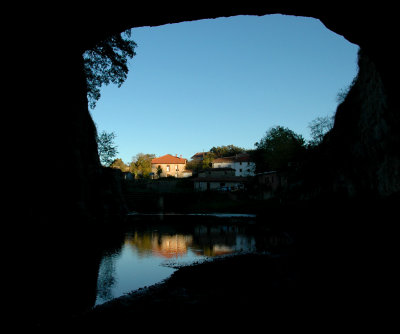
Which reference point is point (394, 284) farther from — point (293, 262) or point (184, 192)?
point (184, 192)

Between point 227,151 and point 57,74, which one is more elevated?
point 227,151

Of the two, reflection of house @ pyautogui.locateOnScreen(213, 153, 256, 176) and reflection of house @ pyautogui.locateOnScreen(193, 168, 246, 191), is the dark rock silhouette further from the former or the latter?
reflection of house @ pyautogui.locateOnScreen(213, 153, 256, 176)

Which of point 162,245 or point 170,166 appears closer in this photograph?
point 162,245

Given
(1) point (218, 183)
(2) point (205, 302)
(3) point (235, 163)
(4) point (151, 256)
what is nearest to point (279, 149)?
(1) point (218, 183)

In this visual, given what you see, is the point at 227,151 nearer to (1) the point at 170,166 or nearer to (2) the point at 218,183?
(1) the point at 170,166

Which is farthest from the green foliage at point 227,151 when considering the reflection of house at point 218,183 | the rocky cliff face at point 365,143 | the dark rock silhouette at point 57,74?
the dark rock silhouette at point 57,74

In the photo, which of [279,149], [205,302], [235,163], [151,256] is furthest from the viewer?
[235,163]

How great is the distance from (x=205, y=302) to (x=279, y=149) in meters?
59.8

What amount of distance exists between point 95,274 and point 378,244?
45.3 ft

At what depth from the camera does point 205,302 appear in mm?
7121

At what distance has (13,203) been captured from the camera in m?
5.21

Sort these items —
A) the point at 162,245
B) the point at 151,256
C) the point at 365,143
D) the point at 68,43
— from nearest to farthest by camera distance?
the point at 68,43, the point at 151,256, the point at 162,245, the point at 365,143

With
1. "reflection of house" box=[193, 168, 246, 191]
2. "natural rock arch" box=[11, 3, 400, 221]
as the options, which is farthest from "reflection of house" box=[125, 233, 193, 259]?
"reflection of house" box=[193, 168, 246, 191]

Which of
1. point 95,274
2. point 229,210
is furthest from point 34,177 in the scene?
point 229,210
